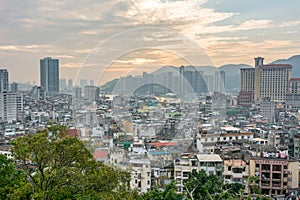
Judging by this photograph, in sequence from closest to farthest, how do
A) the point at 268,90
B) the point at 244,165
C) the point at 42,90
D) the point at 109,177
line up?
the point at 109,177
the point at 244,165
the point at 42,90
the point at 268,90

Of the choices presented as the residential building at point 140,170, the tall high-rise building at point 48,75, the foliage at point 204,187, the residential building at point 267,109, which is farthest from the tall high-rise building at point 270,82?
the residential building at point 140,170

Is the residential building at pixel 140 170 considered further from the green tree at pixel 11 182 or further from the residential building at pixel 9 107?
the residential building at pixel 9 107

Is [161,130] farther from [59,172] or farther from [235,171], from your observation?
[235,171]

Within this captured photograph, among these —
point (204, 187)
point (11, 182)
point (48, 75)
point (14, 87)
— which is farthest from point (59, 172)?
point (14, 87)

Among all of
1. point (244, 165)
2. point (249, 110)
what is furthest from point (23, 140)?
point (249, 110)

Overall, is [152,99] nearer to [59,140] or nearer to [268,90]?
[59,140]

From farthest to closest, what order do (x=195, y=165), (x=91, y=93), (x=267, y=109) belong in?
(x=267, y=109), (x=195, y=165), (x=91, y=93)

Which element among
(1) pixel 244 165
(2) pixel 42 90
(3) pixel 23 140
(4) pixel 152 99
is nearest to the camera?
(3) pixel 23 140
